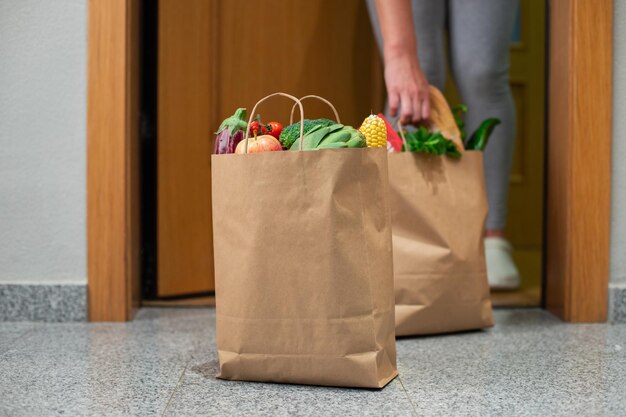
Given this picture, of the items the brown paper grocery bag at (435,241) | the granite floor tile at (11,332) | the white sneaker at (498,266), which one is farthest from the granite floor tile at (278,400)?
the white sneaker at (498,266)

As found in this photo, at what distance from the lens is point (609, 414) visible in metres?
0.97

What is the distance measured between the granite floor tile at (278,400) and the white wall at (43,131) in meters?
0.63

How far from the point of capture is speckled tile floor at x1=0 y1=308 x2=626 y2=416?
100cm

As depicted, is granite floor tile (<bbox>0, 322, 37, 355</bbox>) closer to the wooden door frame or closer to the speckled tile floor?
the speckled tile floor

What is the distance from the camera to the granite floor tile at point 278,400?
98 centimetres

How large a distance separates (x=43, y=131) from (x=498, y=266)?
1.11 meters

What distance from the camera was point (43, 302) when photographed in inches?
64.2

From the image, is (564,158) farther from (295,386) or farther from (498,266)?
(295,386)

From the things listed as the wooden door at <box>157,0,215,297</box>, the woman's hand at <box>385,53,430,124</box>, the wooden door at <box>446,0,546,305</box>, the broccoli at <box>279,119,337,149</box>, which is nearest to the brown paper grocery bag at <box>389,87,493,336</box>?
the woman's hand at <box>385,53,430,124</box>

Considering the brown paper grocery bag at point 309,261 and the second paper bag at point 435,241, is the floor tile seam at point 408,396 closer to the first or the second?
the brown paper grocery bag at point 309,261

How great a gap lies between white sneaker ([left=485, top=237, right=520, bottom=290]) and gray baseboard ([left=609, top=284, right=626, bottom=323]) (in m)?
0.32

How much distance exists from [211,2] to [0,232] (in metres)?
0.71

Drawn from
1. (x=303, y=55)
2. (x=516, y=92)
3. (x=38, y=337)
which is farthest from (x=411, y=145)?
(x=516, y=92)

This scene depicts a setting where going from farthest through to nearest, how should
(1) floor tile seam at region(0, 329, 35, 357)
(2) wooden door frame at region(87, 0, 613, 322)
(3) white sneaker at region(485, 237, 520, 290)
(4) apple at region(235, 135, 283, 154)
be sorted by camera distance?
(3) white sneaker at region(485, 237, 520, 290)
(2) wooden door frame at region(87, 0, 613, 322)
(1) floor tile seam at region(0, 329, 35, 357)
(4) apple at region(235, 135, 283, 154)
